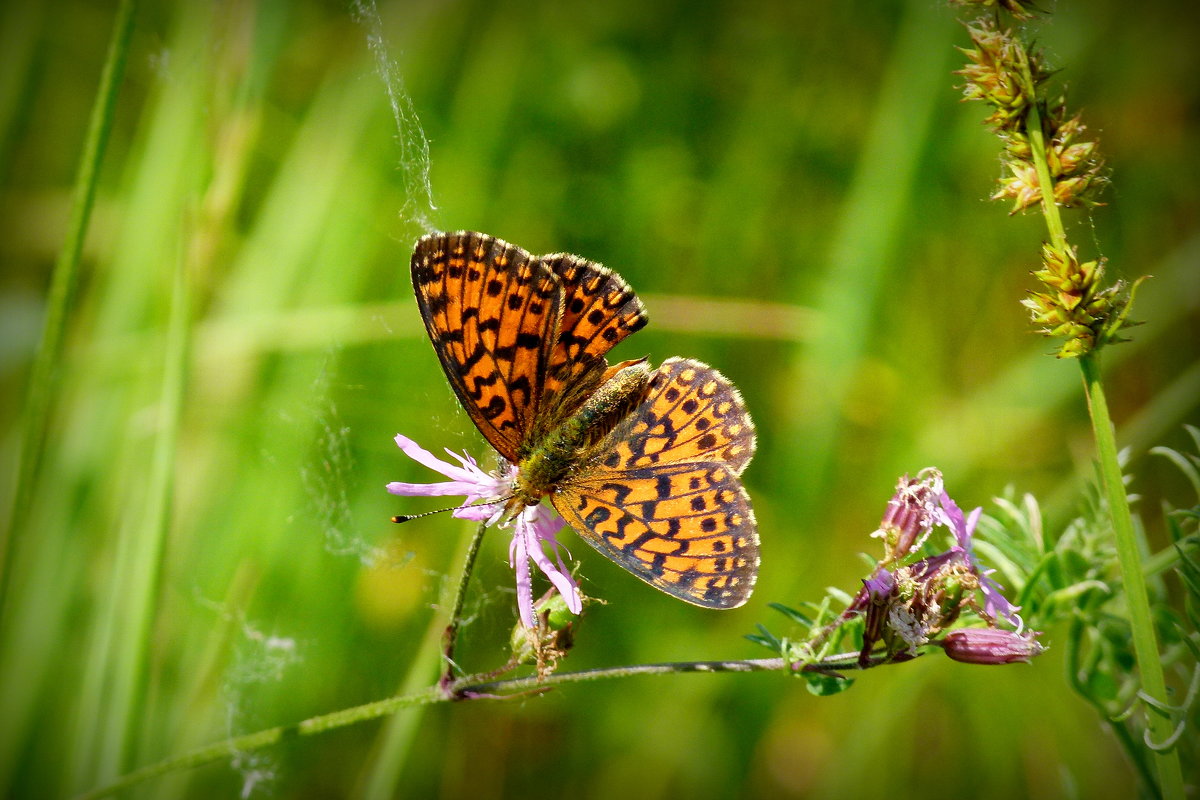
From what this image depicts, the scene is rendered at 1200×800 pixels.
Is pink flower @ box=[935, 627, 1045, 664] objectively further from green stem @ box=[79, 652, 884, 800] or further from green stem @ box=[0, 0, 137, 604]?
green stem @ box=[0, 0, 137, 604]

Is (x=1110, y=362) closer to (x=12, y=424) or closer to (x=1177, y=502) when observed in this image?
(x=1177, y=502)

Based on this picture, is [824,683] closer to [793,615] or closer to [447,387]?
[793,615]

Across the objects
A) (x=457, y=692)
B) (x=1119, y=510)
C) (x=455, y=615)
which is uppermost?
(x=1119, y=510)

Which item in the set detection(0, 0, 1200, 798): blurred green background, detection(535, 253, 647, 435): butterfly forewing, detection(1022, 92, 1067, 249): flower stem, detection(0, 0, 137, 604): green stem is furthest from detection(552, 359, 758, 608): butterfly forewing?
detection(0, 0, 137, 604): green stem

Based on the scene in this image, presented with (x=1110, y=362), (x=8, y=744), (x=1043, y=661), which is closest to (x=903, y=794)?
(x=1043, y=661)

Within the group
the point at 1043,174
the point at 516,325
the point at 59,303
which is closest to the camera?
the point at 1043,174

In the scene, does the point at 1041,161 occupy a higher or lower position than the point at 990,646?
higher

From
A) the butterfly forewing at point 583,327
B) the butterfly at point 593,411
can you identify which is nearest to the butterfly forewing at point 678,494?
the butterfly at point 593,411

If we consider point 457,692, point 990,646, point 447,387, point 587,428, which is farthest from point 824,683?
point 447,387

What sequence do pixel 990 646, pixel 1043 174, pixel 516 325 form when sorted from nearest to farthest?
pixel 1043 174, pixel 990 646, pixel 516 325
